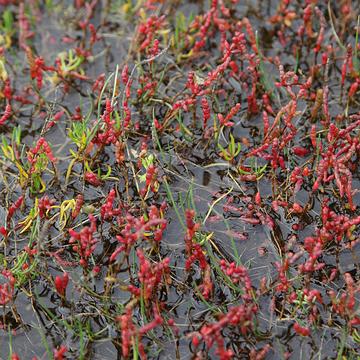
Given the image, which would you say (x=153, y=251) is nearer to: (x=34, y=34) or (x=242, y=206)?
(x=242, y=206)

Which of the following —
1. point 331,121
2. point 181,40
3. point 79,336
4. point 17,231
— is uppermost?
point 181,40

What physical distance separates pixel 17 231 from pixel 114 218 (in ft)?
2.01

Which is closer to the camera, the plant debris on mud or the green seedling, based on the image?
the plant debris on mud

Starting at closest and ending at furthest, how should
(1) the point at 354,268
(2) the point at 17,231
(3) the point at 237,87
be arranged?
(1) the point at 354,268, (2) the point at 17,231, (3) the point at 237,87

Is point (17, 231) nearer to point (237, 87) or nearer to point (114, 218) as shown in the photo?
point (114, 218)

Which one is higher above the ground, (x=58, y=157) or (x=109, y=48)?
(x=109, y=48)

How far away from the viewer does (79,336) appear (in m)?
3.27

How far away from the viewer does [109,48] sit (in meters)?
5.01

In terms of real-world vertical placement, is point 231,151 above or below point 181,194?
above

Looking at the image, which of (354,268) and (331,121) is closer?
(354,268)

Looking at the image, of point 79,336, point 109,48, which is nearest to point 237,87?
point 109,48

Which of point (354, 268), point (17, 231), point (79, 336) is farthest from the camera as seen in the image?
point (17, 231)

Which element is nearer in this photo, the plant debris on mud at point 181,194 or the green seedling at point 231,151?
the plant debris on mud at point 181,194

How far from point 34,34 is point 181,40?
1341 mm
